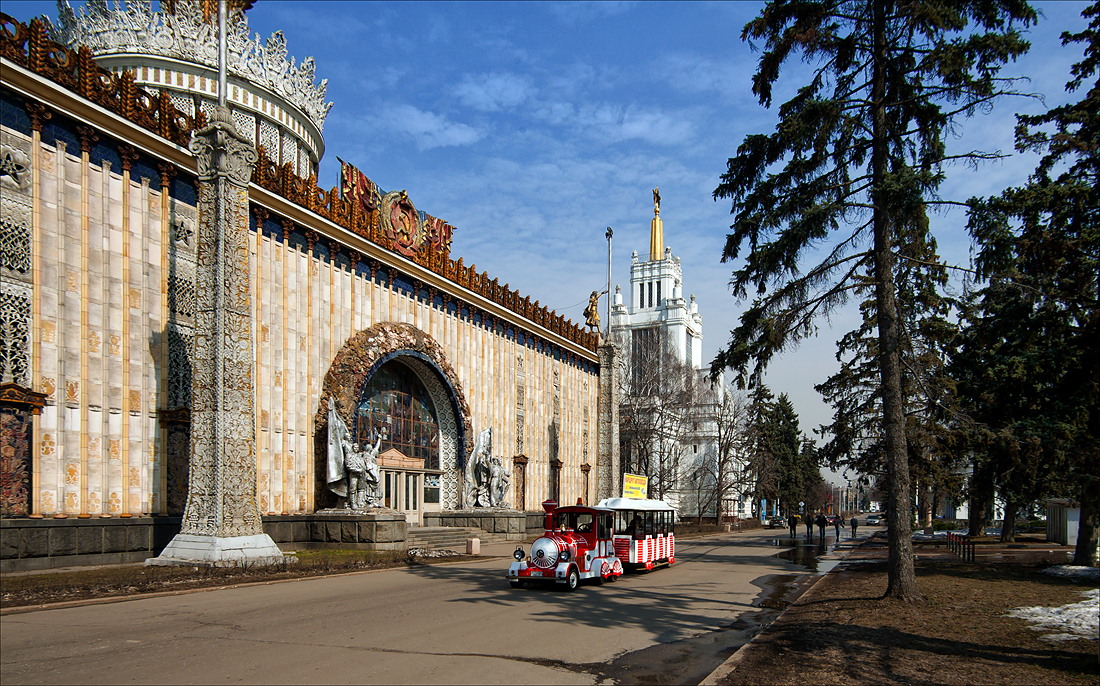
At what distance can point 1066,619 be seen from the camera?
12.1m

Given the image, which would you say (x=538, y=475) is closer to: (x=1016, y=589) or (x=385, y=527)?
(x=385, y=527)

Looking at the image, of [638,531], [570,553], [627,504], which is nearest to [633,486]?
[638,531]

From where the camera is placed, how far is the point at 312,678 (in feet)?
27.2

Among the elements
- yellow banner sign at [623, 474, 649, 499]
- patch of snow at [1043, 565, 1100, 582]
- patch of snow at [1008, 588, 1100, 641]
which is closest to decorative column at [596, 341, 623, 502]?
yellow banner sign at [623, 474, 649, 499]

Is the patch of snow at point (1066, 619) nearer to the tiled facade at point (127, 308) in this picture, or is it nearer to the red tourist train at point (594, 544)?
the red tourist train at point (594, 544)

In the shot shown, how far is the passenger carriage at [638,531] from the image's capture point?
69.3 feet

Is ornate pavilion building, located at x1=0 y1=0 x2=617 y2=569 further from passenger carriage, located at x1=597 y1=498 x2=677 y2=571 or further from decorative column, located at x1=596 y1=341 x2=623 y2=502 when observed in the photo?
passenger carriage, located at x1=597 y1=498 x2=677 y2=571

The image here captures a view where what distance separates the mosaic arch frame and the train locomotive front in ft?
35.8

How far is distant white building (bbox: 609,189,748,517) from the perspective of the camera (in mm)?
56750

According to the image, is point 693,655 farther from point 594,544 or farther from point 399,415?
point 399,415

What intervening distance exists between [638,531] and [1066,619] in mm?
10915

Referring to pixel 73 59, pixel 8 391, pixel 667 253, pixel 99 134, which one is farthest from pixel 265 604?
pixel 667 253

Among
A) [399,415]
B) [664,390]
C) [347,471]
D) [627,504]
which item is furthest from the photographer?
[664,390]

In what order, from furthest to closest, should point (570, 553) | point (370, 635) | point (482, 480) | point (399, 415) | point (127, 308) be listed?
point (482, 480) → point (399, 415) → point (127, 308) → point (570, 553) → point (370, 635)
